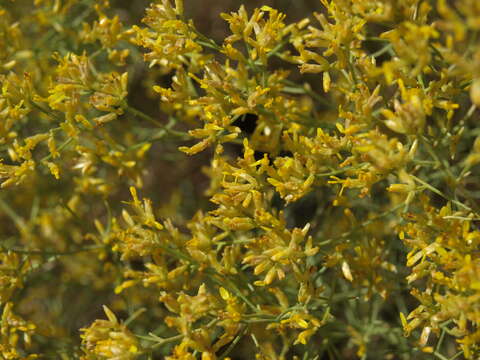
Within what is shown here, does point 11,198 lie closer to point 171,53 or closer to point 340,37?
point 171,53

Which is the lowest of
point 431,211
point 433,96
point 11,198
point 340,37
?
point 11,198

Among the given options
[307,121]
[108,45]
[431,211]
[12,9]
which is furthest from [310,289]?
[12,9]

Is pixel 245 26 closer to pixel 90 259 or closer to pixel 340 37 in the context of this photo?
pixel 340 37

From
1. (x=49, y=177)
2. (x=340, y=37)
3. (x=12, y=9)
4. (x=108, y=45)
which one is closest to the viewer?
(x=340, y=37)

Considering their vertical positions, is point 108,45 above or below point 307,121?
above

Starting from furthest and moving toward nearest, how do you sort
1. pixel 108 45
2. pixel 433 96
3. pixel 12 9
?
pixel 12 9, pixel 108 45, pixel 433 96

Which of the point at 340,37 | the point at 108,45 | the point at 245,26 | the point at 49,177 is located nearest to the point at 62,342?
the point at 49,177

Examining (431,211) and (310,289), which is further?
(310,289)

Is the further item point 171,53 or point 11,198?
point 11,198

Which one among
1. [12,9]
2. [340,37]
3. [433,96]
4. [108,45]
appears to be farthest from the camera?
[12,9]
